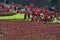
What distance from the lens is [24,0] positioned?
53.2m

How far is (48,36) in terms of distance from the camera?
43.5 feet

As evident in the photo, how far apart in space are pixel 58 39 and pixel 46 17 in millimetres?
9380

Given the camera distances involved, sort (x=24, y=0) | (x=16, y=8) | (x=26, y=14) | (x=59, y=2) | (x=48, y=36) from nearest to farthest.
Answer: (x=48, y=36) → (x=26, y=14) → (x=16, y=8) → (x=59, y=2) → (x=24, y=0)

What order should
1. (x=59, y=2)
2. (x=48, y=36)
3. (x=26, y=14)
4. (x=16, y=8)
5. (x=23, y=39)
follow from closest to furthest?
1. (x=23, y=39)
2. (x=48, y=36)
3. (x=26, y=14)
4. (x=16, y=8)
5. (x=59, y=2)

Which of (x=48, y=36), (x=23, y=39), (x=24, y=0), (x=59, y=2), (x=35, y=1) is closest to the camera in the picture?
(x=23, y=39)

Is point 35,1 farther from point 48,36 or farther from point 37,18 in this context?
point 48,36

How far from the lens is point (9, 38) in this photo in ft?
40.7

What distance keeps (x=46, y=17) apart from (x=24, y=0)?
104 feet

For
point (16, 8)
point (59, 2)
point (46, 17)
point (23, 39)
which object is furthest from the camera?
point (59, 2)

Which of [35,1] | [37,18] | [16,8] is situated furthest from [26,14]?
[35,1]

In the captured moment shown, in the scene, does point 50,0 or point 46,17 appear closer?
point 46,17

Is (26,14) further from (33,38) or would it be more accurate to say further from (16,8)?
(33,38)

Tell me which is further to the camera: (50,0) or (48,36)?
(50,0)

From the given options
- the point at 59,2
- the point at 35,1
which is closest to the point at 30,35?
the point at 59,2
